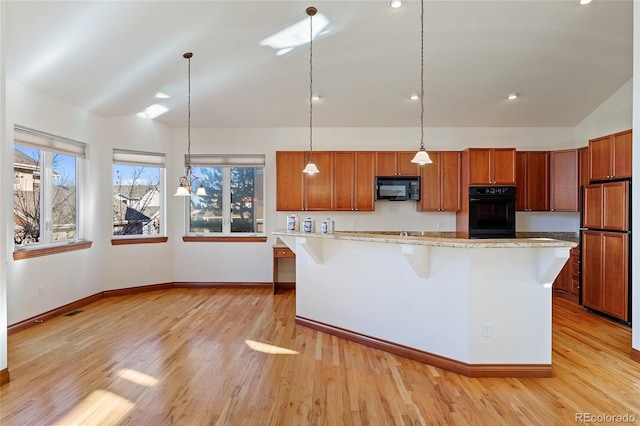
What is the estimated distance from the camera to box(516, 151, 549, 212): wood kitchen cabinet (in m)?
5.24

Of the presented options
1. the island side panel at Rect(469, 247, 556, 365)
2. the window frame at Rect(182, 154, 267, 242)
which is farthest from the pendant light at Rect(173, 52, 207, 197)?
the island side panel at Rect(469, 247, 556, 365)

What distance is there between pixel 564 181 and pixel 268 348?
4.91m

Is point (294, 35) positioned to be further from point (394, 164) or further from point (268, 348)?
point (268, 348)

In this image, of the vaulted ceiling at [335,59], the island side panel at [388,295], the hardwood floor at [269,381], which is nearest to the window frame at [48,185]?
the vaulted ceiling at [335,59]

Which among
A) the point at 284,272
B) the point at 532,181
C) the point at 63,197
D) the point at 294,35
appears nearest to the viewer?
the point at 294,35

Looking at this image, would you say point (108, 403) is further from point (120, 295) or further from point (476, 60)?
point (476, 60)

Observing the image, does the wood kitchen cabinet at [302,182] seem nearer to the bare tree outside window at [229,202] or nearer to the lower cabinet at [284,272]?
the bare tree outside window at [229,202]

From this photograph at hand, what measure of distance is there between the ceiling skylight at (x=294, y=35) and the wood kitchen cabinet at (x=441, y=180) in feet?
8.96

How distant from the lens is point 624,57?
406cm

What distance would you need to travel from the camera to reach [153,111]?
16.4 ft

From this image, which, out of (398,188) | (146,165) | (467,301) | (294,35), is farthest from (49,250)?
(398,188)

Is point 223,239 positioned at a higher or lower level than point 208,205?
lower

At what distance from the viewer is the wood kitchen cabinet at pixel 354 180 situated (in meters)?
5.37

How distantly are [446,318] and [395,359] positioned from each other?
58cm
